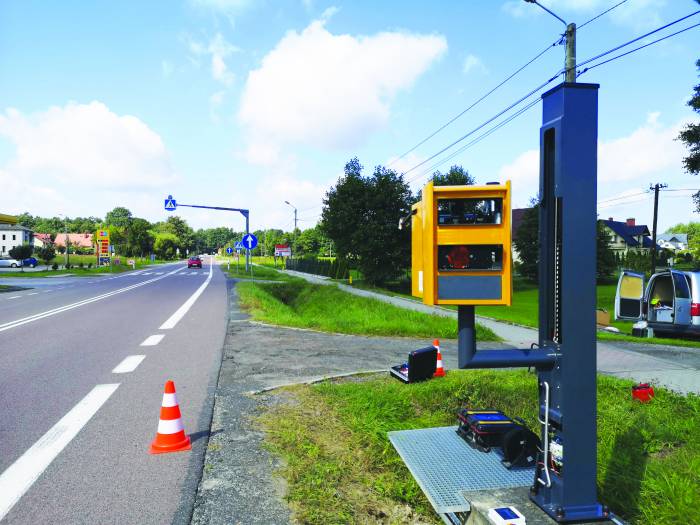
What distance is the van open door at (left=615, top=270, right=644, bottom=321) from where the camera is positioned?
13.8 metres

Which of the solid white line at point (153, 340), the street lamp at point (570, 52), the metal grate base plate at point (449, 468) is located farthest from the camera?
the street lamp at point (570, 52)

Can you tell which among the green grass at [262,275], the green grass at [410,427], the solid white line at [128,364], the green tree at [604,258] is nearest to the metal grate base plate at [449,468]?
the green grass at [410,427]

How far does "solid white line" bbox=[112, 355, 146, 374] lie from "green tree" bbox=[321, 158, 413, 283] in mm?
25014

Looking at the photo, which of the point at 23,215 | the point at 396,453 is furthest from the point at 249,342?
the point at 23,215

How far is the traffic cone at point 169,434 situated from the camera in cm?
427

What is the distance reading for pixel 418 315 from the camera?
14.0 m

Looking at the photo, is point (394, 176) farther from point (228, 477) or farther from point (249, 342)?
point (228, 477)

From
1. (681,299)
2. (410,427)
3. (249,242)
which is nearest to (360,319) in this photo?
(681,299)

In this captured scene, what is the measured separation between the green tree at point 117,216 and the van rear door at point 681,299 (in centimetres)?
17756

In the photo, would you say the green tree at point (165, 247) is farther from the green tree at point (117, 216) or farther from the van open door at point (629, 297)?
the van open door at point (629, 297)

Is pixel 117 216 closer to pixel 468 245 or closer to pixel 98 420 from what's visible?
pixel 98 420

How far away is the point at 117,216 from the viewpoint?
17925cm

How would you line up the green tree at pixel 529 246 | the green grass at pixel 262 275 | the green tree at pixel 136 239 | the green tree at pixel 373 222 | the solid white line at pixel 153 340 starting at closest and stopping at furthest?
1. the solid white line at pixel 153 340
2. the green tree at pixel 373 222
3. the green grass at pixel 262 275
4. the green tree at pixel 529 246
5. the green tree at pixel 136 239

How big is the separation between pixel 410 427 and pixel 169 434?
2.28 m
